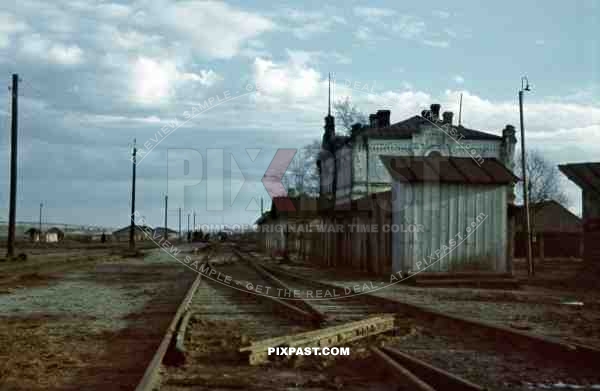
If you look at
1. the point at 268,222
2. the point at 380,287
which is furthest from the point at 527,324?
the point at 268,222

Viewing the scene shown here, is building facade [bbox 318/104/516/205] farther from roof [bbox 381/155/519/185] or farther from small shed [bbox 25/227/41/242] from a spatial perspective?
small shed [bbox 25/227/41/242]

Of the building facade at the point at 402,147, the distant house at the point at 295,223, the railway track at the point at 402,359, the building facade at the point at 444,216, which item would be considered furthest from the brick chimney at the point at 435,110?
the railway track at the point at 402,359

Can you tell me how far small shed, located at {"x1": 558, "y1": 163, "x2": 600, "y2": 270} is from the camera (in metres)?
19.8

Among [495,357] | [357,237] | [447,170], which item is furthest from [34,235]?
[495,357]

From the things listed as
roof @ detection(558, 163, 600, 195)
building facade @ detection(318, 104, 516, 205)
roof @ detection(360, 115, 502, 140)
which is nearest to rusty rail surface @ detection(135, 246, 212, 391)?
roof @ detection(558, 163, 600, 195)

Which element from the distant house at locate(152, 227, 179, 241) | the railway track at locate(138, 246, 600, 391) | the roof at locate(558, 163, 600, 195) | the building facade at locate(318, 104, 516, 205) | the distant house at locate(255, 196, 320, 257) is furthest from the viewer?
the distant house at locate(152, 227, 179, 241)

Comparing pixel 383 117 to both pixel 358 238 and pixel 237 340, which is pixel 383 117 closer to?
pixel 358 238

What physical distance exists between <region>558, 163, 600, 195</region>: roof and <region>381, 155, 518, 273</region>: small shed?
1.99 m

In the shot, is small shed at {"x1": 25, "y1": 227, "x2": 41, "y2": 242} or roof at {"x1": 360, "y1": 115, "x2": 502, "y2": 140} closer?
roof at {"x1": 360, "y1": 115, "x2": 502, "y2": 140}

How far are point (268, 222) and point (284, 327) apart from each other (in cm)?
5146

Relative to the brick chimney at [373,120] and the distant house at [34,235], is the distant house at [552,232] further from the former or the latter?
the distant house at [34,235]

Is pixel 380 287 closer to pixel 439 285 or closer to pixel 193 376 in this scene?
pixel 439 285

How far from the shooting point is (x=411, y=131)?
4478 centimetres

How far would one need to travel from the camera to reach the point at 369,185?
4356 cm
